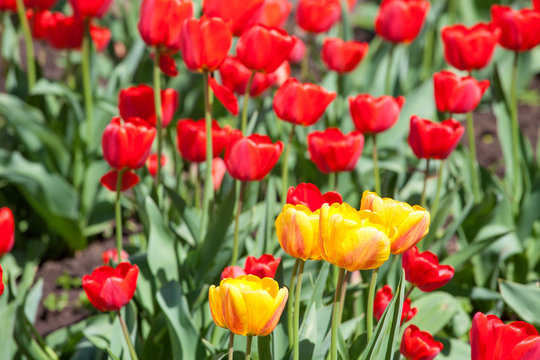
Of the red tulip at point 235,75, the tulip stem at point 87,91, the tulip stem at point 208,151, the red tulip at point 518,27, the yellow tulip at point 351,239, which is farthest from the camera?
the tulip stem at point 87,91

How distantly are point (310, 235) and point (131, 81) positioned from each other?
186 cm

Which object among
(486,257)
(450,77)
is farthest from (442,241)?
(450,77)

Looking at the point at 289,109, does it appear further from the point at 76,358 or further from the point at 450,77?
the point at 76,358

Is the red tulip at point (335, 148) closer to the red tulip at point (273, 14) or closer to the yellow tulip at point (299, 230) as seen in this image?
the yellow tulip at point (299, 230)

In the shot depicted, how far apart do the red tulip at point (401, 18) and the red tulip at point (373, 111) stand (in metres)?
0.54

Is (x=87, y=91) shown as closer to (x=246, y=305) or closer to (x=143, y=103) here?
(x=143, y=103)

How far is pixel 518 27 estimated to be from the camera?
1.79 metres

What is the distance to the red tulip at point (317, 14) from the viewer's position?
7.24 feet

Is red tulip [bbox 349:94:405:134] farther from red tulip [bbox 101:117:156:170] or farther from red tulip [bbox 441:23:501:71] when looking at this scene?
red tulip [bbox 101:117:156:170]

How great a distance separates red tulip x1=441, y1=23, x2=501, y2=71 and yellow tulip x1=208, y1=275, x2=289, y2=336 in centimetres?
101

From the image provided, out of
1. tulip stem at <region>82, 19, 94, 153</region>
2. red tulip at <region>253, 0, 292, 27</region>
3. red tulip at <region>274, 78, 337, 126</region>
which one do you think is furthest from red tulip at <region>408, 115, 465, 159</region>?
tulip stem at <region>82, 19, 94, 153</region>

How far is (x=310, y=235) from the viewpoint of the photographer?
97 cm

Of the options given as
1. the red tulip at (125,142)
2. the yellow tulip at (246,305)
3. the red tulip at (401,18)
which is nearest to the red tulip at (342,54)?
the red tulip at (401,18)

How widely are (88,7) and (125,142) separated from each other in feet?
2.52
